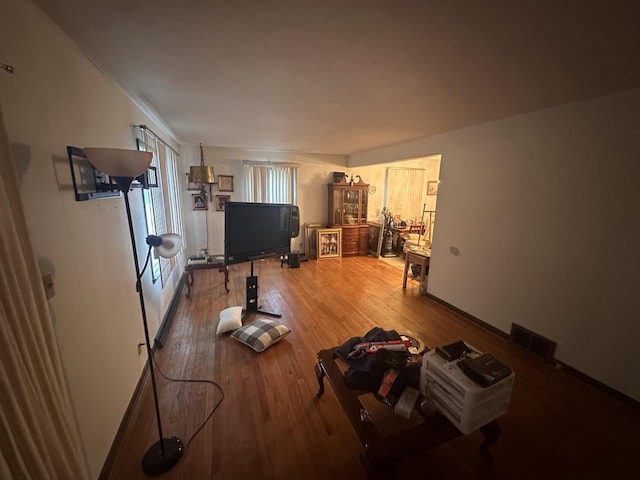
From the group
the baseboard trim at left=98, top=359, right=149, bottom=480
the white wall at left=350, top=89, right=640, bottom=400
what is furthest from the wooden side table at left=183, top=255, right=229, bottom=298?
the white wall at left=350, top=89, right=640, bottom=400

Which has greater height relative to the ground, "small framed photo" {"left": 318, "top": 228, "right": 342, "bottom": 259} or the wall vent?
"small framed photo" {"left": 318, "top": 228, "right": 342, "bottom": 259}

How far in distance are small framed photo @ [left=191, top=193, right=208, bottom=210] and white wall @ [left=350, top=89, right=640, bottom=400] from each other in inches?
174

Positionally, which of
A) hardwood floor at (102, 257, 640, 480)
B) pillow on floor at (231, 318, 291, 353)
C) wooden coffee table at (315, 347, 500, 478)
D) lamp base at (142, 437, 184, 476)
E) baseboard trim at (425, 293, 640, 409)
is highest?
wooden coffee table at (315, 347, 500, 478)

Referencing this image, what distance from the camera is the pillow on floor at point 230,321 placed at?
2.67m

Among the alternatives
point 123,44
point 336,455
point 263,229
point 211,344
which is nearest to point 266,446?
point 336,455

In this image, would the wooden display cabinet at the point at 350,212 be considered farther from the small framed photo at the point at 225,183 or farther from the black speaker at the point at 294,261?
the small framed photo at the point at 225,183

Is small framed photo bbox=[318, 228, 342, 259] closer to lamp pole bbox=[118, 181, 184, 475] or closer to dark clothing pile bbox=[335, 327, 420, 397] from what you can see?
dark clothing pile bbox=[335, 327, 420, 397]

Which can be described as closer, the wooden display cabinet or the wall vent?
the wall vent

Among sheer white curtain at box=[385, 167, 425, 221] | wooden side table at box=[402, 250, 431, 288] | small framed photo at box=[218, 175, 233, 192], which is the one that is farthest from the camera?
sheer white curtain at box=[385, 167, 425, 221]

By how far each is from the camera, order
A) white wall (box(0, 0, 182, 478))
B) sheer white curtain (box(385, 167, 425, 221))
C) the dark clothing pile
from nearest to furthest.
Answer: white wall (box(0, 0, 182, 478)), the dark clothing pile, sheer white curtain (box(385, 167, 425, 221))

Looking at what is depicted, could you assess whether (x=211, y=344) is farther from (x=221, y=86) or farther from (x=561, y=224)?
(x=561, y=224)

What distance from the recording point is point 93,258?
1.38m

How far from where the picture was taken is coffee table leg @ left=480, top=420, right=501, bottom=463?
1.41m

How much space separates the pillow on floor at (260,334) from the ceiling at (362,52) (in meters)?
2.18
